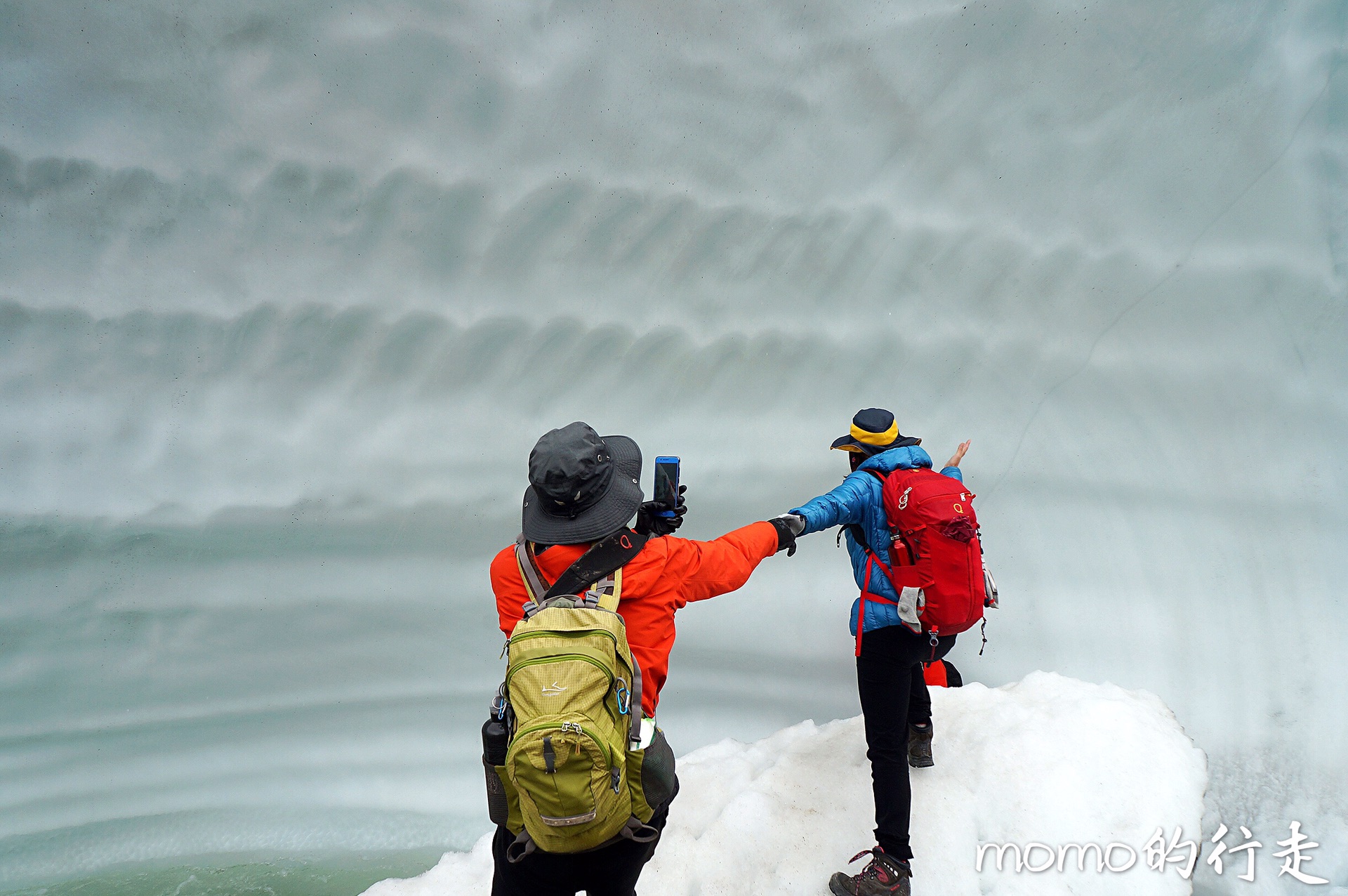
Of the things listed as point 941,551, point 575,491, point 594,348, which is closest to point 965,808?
point 941,551

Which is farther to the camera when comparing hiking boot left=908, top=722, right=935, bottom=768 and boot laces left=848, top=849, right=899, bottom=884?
hiking boot left=908, top=722, right=935, bottom=768

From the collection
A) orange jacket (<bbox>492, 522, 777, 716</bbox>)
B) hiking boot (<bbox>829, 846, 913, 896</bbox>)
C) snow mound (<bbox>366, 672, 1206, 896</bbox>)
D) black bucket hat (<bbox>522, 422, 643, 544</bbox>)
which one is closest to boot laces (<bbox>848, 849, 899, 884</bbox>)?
hiking boot (<bbox>829, 846, 913, 896</bbox>)

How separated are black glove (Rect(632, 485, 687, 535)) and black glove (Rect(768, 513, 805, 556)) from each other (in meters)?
0.19

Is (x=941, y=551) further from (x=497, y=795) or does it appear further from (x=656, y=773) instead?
(x=497, y=795)

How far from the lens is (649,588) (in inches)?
47.8

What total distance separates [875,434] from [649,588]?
68 cm

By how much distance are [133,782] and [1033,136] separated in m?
3.26

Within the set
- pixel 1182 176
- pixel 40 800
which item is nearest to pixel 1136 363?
pixel 1182 176

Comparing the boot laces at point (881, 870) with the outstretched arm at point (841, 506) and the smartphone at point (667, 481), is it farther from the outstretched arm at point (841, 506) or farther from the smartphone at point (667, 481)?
the smartphone at point (667, 481)

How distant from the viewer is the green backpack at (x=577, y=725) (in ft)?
3.42

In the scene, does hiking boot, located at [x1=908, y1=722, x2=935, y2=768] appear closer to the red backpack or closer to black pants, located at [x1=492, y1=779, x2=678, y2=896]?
the red backpack

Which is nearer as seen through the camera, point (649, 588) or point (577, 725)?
point (577, 725)

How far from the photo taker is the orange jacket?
121cm

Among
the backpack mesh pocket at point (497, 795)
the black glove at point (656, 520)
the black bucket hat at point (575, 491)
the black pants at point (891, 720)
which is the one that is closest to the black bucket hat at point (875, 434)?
the black pants at point (891, 720)
